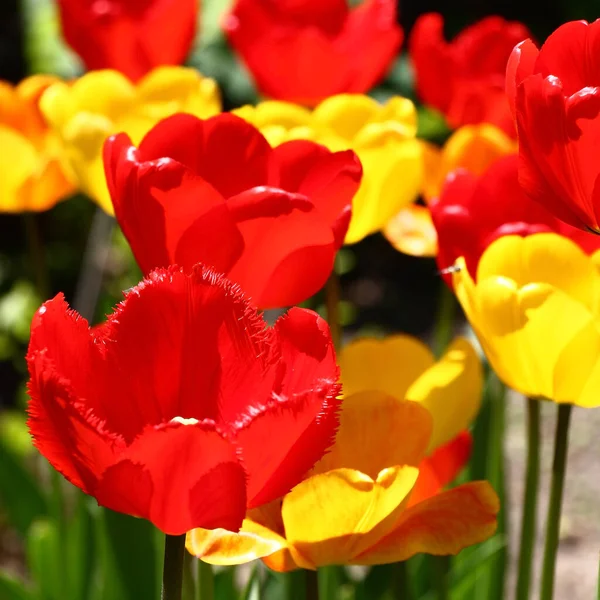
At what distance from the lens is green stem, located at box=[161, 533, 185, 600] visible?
48cm

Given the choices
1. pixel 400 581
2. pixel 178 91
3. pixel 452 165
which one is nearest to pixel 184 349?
pixel 400 581

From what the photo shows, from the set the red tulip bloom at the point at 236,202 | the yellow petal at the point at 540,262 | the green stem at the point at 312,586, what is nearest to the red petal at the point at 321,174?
the red tulip bloom at the point at 236,202

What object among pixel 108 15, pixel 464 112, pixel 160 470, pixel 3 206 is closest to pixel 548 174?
pixel 160 470

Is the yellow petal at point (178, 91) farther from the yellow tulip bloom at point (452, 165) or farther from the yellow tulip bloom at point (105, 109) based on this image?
the yellow tulip bloom at point (452, 165)

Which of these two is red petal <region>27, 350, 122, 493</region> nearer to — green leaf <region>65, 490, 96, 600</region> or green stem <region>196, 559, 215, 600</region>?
green stem <region>196, 559, 215, 600</region>

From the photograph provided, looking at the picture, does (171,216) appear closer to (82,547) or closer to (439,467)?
(439,467)

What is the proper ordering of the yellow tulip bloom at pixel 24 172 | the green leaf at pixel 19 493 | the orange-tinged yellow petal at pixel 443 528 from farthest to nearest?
the green leaf at pixel 19 493
the yellow tulip bloom at pixel 24 172
the orange-tinged yellow petal at pixel 443 528

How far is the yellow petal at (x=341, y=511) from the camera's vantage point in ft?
1.80

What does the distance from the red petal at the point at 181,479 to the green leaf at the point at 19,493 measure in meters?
1.11

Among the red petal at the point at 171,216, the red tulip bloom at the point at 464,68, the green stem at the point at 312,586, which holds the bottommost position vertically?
the green stem at the point at 312,586

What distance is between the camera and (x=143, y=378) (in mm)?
507

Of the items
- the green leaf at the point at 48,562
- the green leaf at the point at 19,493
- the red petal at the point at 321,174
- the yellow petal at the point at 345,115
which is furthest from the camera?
the green leaf at the point at 19,493

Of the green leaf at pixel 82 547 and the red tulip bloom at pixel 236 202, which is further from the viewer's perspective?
the green leaf at pixel 82 547

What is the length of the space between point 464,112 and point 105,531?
597mm
